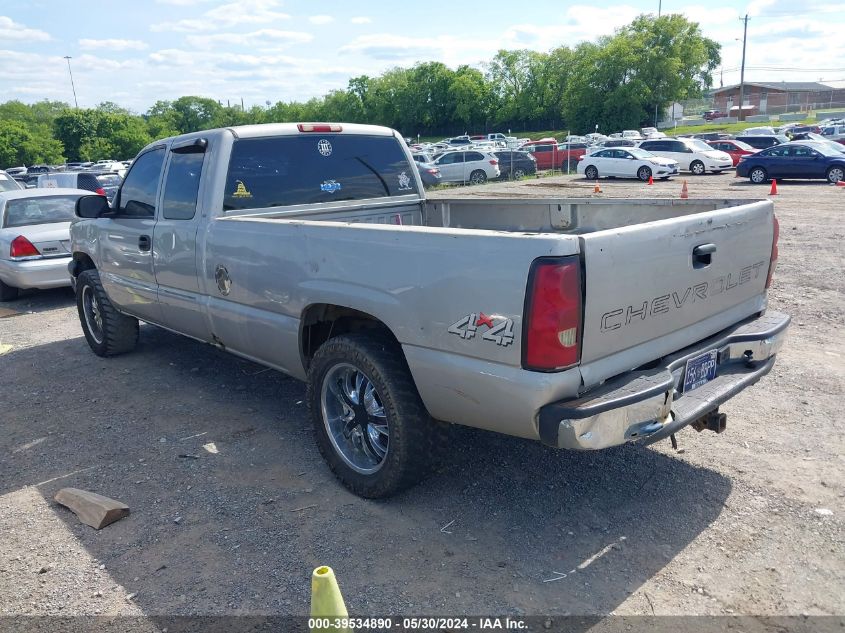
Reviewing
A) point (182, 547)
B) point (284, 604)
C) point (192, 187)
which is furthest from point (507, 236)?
point (192, 187)

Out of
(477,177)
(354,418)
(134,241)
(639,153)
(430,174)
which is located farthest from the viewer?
(477,177)

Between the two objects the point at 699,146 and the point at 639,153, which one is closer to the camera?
the point at 639,153

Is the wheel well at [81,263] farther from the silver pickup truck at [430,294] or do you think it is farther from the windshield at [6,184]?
the windshield at [6,184]

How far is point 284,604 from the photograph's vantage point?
3061 mm

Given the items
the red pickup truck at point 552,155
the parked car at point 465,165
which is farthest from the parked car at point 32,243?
the red pickup truck at point 552,155

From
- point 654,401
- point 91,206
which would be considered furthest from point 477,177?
point 654,401

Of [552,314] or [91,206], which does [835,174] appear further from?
[552,314]

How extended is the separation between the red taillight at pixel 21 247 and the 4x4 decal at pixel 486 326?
8.24 m

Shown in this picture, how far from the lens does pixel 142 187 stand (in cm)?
581

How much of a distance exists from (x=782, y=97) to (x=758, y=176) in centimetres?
9500

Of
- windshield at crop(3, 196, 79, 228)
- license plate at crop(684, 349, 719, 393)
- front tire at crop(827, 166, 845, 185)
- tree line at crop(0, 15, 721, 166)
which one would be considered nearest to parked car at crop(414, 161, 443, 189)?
front tire at crop(827, 166, 845, 185)

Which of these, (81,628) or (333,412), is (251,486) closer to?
(333,412)

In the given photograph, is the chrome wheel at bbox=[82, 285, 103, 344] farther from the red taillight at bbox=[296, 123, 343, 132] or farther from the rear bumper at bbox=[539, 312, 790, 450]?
the rear bumper at bbox=[539, 312, 790, 450]

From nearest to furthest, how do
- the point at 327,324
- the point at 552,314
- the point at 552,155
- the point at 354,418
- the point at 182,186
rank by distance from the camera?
1. the point at 552,314
2. the point at 354,418
3. the point at 327,324
4. the point at 182,186
5. the point at 552,155
